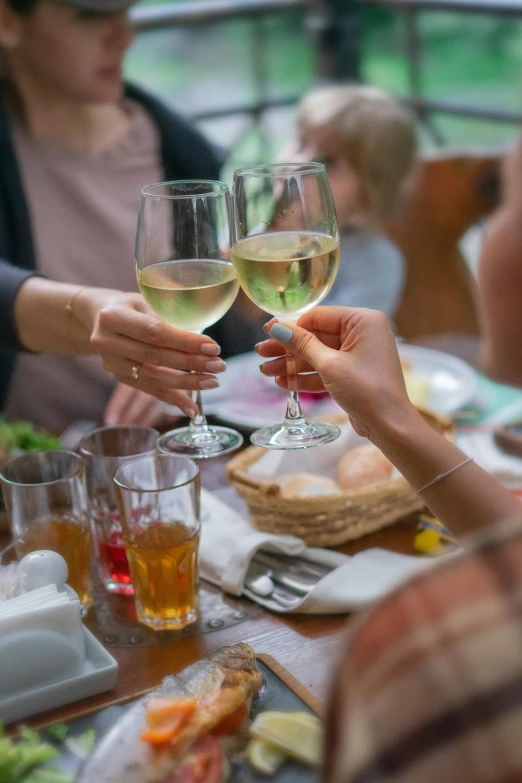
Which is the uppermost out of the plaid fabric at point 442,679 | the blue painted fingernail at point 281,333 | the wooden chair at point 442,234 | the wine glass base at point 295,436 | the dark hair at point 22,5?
the dark hair at point 22,5

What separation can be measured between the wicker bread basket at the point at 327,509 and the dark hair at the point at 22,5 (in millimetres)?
1349

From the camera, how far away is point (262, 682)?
93 cm

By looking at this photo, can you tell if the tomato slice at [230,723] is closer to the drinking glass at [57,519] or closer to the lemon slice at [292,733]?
the lemon slice at [292,733]

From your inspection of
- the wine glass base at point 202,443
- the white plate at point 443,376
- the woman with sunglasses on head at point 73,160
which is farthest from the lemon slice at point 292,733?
the woman with sunglasses on head at point 73,160

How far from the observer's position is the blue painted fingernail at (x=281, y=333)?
108 cm

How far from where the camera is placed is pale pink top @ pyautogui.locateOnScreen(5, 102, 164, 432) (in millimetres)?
2242

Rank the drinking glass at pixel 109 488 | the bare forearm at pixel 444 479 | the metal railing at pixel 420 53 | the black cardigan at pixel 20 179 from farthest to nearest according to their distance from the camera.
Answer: the metal railing at pixel 420 53 → the black cardigan at pixel 20 179 → the drinking glass at pixel 109 488 → the bare forearm at pixel 444 479

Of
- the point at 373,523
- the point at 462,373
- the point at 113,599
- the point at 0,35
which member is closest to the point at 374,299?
the point at 462,373

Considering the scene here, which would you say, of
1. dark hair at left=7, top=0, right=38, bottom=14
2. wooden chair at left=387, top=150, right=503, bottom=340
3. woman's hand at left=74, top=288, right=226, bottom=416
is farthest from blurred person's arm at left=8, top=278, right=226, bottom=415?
wooden chair at left=387, top=150, right=503, bottom=340

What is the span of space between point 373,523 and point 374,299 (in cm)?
128

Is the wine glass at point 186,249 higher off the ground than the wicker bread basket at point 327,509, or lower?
higher

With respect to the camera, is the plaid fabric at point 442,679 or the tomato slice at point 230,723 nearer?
the plaid fabric at point 442,679

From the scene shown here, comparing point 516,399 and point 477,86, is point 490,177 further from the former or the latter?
point 477,86

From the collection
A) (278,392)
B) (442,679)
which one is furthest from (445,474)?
(278,392)
